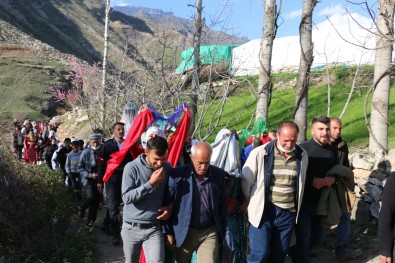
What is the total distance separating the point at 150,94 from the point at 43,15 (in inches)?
3181

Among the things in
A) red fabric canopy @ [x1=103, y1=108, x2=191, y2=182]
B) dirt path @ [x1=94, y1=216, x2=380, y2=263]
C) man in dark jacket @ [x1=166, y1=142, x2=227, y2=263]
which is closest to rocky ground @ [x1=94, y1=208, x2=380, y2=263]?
dirt path @ [x1=94, y1=216, x2=380, y2=263]

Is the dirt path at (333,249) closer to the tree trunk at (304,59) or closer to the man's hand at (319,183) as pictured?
the man's hand at (319,183)

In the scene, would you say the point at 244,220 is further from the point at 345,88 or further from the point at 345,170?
the point at 345,88

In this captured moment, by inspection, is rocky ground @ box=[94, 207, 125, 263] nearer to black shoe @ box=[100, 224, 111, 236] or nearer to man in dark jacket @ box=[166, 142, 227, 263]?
black shoe @ box=[100, 224, 111, 236]

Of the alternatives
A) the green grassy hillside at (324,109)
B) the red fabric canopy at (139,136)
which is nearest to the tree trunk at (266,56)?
the green grassy hillside at (324,109)

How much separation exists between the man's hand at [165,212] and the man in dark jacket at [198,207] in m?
0.04

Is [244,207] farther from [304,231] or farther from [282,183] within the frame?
[304,231]

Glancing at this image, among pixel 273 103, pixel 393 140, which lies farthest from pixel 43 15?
pixel 393 140

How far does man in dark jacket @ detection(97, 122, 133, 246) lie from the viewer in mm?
6234

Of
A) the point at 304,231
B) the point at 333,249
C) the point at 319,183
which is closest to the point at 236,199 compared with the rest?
the point at 304,231

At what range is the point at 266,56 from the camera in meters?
7.32

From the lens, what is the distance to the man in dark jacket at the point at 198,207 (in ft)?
13.2

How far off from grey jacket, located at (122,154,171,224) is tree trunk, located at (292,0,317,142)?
12.2 ft

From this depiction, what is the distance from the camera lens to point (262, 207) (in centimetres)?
434
